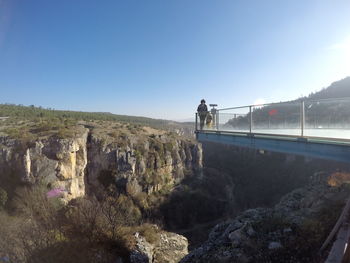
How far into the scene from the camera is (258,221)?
8602 mm

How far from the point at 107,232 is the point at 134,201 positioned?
2576 cm

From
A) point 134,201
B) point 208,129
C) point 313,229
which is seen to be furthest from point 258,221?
point 134,201

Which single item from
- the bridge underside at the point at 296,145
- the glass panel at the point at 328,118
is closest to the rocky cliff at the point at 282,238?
the bridge underside at the point at 296,145

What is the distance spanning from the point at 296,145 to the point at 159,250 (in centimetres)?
922

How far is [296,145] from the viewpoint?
764cm

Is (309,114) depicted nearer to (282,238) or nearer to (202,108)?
(282,238)

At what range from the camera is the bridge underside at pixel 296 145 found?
6277 mm

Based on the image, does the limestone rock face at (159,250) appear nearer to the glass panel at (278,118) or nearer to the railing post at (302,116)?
the glass panel at (278,118)

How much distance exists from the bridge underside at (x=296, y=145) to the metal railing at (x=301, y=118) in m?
0.26

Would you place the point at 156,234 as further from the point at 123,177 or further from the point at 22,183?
the point at 123,177

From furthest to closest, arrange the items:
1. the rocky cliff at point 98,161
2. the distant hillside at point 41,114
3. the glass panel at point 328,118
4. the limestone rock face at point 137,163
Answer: the distant hillside at point 41,114
the limestone rock face at point 137,163
the rocky cliff at point 98,161
the glass panel at point 328,118

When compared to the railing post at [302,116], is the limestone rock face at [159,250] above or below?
below

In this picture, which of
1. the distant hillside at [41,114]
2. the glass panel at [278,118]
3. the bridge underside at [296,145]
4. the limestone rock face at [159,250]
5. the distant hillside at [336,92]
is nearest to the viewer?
the bridge underside at [296,145]

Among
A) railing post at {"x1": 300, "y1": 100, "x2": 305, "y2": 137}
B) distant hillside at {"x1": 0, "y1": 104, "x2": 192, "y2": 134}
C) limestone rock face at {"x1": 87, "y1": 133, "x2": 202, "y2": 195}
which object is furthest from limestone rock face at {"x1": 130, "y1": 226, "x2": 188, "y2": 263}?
distant hillside at {"x1": 0, "y1": 104, "x2": 192, "y2": 134}
